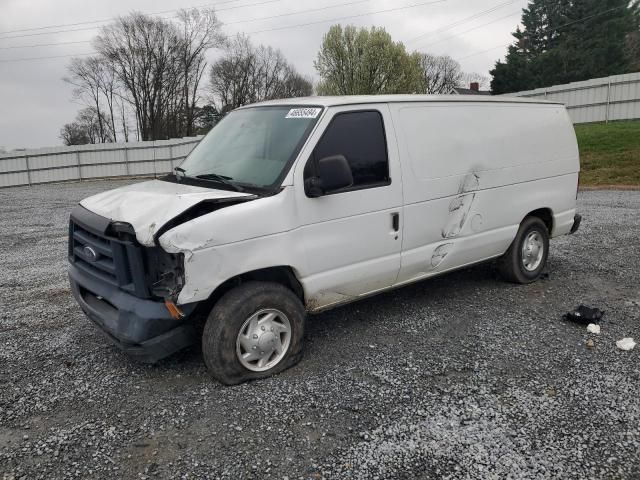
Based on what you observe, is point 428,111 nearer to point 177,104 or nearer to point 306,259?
point 306,259

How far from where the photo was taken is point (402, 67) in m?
42.8

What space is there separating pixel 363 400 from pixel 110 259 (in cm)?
212

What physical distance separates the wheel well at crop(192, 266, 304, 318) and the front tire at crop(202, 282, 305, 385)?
0.31 feet

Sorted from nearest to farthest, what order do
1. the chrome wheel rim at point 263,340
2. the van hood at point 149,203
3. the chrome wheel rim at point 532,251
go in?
the van hood at point 149,203, the chrome wheel rim at point 263,340, the chrome wheel rim at point 532,251

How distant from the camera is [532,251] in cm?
598

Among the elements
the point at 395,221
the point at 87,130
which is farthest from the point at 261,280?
the point at 87,130

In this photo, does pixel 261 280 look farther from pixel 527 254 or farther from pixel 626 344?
pixel 527 254

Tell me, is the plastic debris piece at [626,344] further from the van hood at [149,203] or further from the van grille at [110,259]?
the van grille at [110,259]

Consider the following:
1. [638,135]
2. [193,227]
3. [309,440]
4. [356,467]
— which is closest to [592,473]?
[356,467]

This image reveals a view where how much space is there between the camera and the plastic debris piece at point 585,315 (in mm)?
4777

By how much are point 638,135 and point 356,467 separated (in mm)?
19774

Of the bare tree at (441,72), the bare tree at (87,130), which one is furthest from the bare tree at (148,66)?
the bare tree at (441,72)

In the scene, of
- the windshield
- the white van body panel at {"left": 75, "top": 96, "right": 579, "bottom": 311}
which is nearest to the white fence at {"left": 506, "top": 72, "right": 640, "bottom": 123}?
the white van body panel at {"left": 75, "top": 96, "right": 579, "bottom": 311}

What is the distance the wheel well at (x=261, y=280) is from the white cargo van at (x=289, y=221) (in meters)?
0.01
